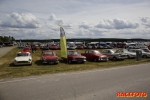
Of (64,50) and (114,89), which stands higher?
(64,50)

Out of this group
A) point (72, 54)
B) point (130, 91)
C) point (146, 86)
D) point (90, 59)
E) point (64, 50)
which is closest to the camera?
point (130, 91)

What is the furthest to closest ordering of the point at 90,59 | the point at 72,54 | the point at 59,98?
the point at 90,59 → the point at 72,54 → the point at 59,98

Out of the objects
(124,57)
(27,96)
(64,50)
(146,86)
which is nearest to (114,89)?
(146,86)

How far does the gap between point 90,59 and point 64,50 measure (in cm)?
518

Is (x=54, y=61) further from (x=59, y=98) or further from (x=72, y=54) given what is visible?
(x=59, y=98)

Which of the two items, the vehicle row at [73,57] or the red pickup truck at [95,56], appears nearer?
the vehicle row at [73,57]

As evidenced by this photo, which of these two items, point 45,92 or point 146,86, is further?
point 146,86

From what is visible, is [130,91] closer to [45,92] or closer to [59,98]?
[59,98]

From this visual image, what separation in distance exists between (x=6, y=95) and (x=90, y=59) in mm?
13880

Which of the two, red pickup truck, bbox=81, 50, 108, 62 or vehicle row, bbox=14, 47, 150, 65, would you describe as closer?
vehicle row, bbox=14, 47, 150, 65

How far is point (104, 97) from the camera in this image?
5.19m

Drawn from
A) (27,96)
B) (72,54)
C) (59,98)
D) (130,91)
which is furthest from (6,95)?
(72,54)

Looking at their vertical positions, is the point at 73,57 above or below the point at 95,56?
above

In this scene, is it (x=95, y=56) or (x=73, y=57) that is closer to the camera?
(x=73, y=57)
